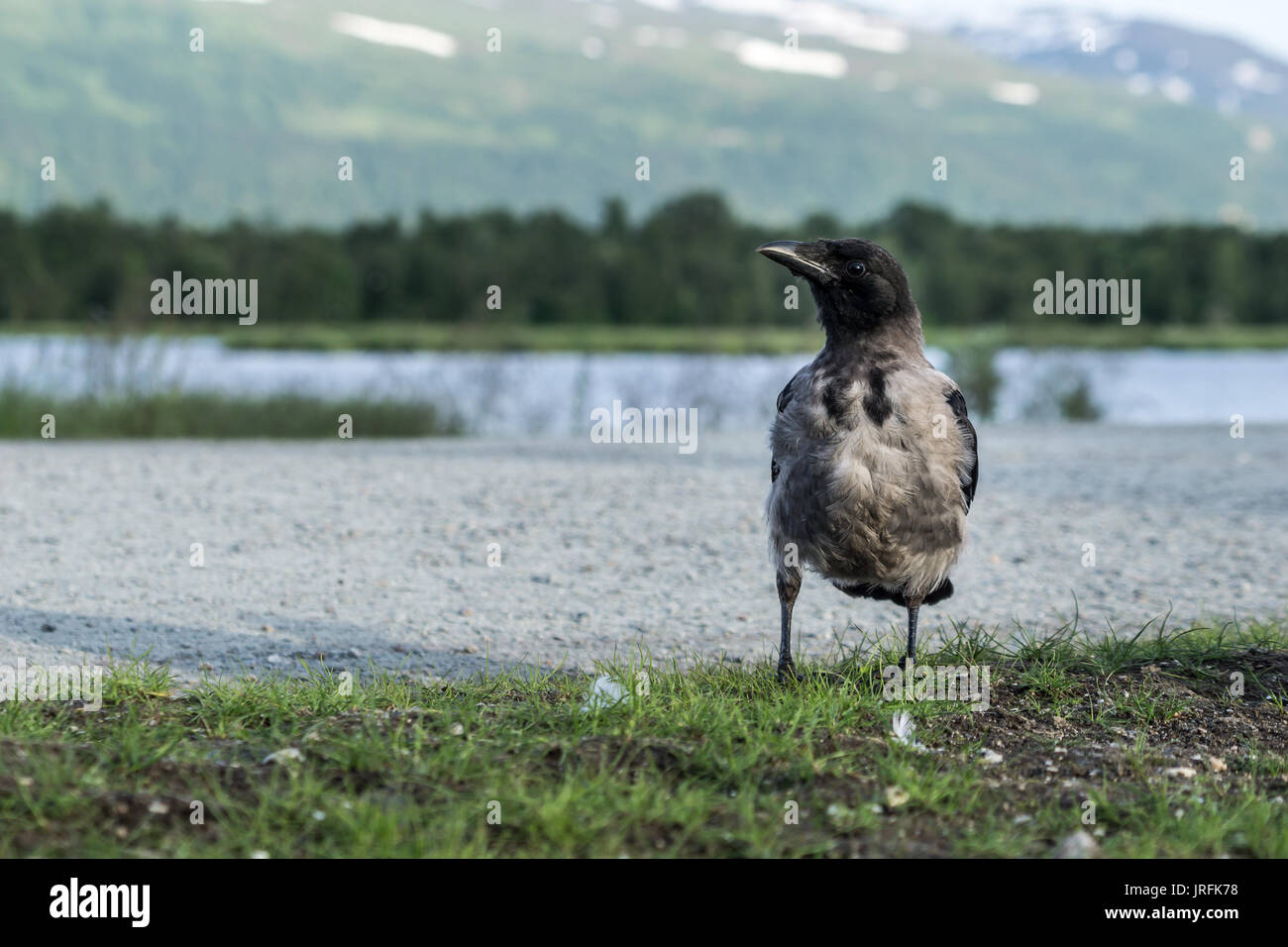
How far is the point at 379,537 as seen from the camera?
8805 millimetres

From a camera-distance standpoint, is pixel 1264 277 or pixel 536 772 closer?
pixel 536 772

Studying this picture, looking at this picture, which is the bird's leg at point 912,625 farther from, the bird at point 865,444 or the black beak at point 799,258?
the black beak at point 799,258

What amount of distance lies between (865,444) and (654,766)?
1.53 meters

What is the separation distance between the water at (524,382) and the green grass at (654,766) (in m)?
10.6

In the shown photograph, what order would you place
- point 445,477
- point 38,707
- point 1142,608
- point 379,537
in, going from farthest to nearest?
point 445,477 < point 379,537 < point 1142,608 < point 38,707

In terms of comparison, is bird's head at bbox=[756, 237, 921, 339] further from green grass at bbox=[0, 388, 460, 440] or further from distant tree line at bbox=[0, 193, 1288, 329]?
distant tree line at bbox=[0, 193, 1288, 329]

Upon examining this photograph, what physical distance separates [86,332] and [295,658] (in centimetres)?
1211

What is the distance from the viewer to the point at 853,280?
490cm

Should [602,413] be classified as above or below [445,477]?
above

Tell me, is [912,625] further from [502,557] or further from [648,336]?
[648,336]

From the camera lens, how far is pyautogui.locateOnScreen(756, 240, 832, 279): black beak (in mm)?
4863
